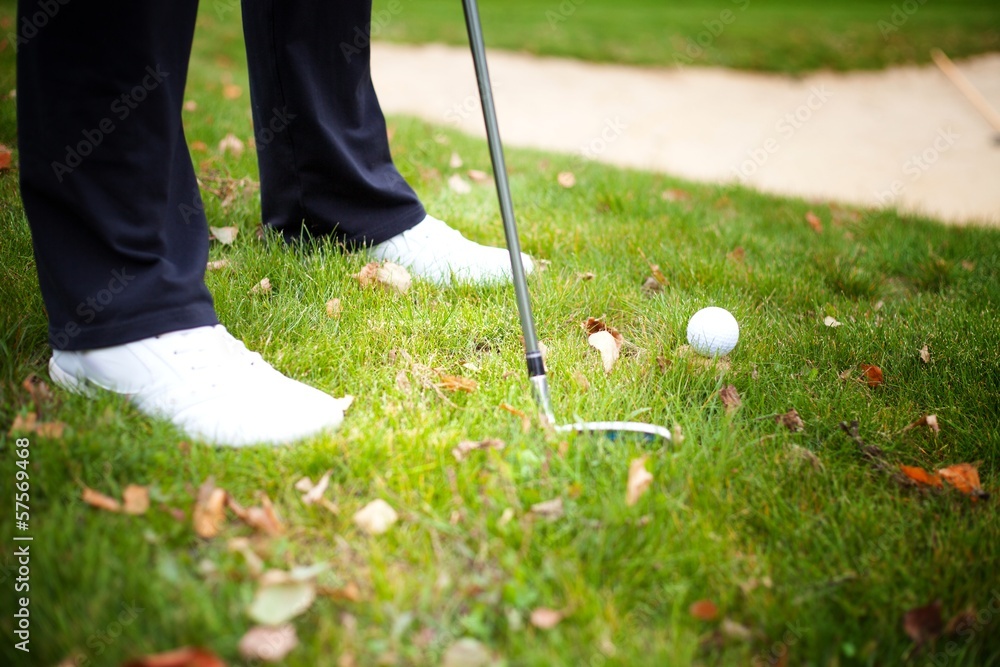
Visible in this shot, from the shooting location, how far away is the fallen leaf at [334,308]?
1745 millimetres

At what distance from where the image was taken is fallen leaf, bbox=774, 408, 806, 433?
1506mm

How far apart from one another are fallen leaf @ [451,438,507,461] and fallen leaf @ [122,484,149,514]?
55cm

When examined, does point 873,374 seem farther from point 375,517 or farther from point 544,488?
point 375,517

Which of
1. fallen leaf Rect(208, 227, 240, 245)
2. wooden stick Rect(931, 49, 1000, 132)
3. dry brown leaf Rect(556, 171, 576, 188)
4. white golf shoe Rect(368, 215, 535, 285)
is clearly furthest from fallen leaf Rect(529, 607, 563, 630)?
wooden stick Rect(931, 49, 1000, 132)

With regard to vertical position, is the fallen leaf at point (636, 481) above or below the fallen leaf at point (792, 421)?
above

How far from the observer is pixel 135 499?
3.69 ft

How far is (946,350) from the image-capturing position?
1.83m

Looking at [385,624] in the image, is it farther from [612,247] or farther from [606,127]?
[606,127]

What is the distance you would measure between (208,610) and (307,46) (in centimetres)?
144

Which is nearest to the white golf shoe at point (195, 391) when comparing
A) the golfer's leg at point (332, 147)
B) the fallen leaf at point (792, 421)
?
the golfer's leg at point (332, 147)

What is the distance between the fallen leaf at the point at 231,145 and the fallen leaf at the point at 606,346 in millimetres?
1971

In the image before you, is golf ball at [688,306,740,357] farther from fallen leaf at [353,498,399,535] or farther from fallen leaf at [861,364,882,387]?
fallen leaf at [353,498,399,535]

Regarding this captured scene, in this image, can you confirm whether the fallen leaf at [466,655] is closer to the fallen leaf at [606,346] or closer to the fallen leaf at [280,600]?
the fallen leaf at [280,600]

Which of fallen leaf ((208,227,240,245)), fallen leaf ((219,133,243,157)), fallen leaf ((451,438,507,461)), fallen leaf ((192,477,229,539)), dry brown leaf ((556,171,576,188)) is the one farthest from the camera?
dry brown leaf ((556,171,576,188))
